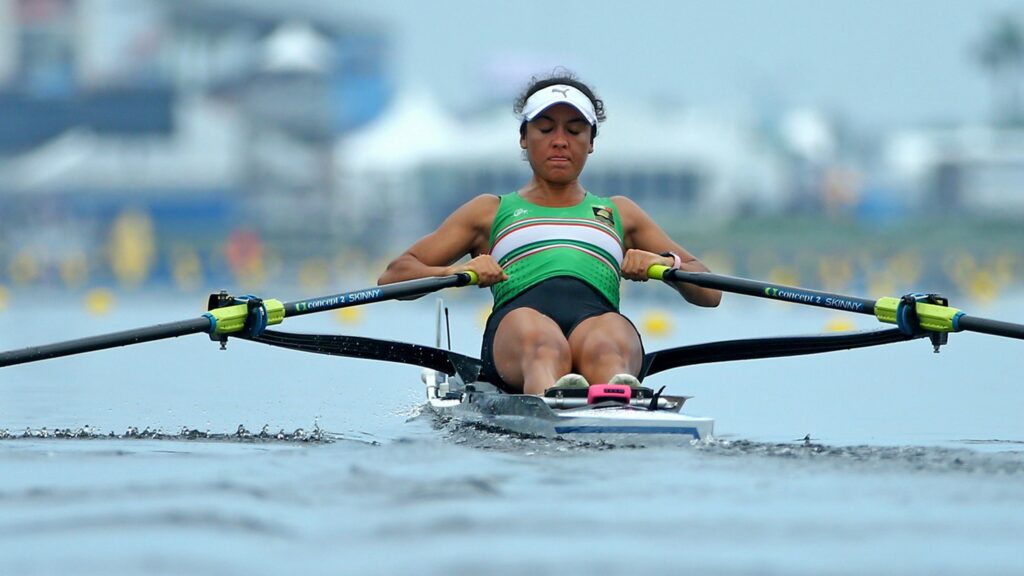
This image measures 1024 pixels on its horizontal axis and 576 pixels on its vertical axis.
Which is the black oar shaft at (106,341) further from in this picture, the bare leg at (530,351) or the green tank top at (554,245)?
the green tank top at (554,245)

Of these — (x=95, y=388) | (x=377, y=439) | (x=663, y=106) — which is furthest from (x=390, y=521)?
(x=663, y=106)

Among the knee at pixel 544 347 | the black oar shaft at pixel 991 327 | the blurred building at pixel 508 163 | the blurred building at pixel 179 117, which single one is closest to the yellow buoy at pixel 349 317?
the knee at pixel 544 347

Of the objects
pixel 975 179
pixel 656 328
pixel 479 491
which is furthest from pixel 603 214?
pixel 975 179

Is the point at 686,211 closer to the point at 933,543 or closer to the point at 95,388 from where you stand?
the point at 95,388

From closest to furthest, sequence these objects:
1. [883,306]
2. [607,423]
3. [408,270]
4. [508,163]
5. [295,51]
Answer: [607,423] < [883,306] < [408,270] < [508,163] < [295,51]

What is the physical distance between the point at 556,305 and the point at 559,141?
0.82m

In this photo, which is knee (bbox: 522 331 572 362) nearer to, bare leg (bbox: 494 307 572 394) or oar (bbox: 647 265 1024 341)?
bare leg (bbox: 494 307 572 394)

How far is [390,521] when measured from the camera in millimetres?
5262

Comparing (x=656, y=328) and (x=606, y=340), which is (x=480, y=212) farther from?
(x=656, y=328)

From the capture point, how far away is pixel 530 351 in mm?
7695

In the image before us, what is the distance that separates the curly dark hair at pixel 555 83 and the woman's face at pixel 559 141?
10 centimetres

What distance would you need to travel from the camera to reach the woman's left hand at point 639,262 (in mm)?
8188

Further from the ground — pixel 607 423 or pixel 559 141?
pixel 559 141

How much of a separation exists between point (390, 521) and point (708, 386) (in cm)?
678
